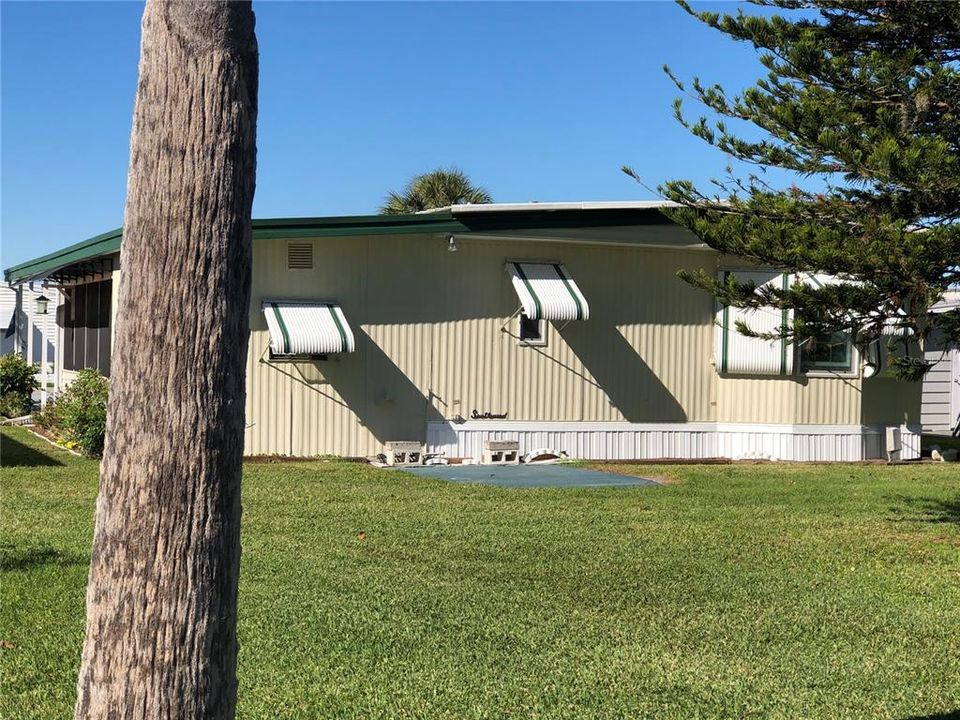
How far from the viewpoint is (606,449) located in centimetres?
1669

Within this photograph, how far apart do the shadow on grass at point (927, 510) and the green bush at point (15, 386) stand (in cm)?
1622

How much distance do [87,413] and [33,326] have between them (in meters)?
12.4

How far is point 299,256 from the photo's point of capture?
14938 mm

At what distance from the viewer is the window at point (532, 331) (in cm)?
1611

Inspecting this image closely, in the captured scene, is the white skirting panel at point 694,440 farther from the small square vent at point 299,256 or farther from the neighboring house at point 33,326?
the neighboring house at point 33,326

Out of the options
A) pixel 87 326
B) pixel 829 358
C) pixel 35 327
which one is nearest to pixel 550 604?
pixel 829 358

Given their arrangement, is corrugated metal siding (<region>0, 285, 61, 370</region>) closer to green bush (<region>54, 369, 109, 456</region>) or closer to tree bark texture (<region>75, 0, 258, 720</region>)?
green bush (<region>54, 369, 109, 456</region>)

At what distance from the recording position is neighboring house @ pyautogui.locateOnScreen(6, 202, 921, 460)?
49.2ft

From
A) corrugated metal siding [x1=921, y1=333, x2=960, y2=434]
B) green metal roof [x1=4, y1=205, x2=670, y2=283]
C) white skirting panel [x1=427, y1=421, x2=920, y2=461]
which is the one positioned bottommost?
white skirting panel [x1=427, y1=421, x2=920, y2=461]

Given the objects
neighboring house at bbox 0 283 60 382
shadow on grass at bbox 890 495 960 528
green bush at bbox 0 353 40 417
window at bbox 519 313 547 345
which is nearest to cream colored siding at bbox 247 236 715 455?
window at bbox 519 313 547 345

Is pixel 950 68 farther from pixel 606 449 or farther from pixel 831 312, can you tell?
pixel 606 449

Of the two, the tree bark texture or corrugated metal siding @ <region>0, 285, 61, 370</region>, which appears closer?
the tree bark texture

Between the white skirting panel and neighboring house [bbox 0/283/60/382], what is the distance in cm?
1126

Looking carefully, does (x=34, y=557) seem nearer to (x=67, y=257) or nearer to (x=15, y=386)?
(x=67, y=257)
